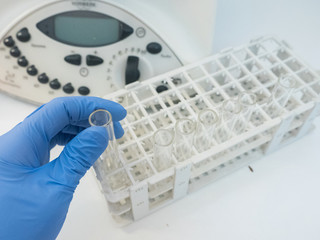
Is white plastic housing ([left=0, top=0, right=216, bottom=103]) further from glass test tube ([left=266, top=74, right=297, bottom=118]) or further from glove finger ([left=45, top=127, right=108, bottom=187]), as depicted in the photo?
glove finger ([left=45, top=127, right=108, bottom=187])

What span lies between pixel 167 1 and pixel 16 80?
461mm

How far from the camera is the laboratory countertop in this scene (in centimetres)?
78

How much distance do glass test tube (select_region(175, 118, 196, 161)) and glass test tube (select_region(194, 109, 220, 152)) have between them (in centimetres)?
2

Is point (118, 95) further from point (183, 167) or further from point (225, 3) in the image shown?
point (225, 3)

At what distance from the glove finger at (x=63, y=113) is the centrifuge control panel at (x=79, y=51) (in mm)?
187

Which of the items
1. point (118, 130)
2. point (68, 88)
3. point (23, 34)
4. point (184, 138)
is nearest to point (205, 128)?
point (184, 138)

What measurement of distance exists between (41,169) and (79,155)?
0.08 metres

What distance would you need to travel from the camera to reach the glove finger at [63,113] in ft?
2.17

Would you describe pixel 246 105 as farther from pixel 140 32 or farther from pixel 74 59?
pixel 74 59

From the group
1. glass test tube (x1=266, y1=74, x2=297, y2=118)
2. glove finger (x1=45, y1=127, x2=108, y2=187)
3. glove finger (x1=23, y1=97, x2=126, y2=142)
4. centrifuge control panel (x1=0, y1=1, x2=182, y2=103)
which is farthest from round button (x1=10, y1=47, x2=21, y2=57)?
glass test tube (x1=266, y1=74, x2=297, y2=118)

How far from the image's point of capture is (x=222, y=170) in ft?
2.78

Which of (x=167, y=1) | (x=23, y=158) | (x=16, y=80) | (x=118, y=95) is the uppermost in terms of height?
(x=16, y=80)

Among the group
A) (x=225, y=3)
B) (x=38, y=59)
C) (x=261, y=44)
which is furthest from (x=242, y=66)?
(x=38, y=59)

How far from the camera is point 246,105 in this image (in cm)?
73
